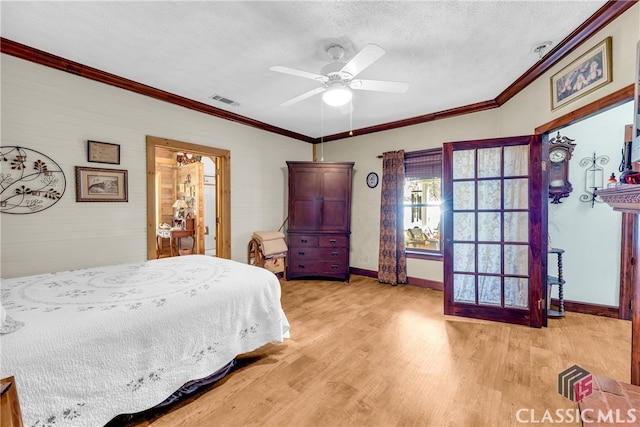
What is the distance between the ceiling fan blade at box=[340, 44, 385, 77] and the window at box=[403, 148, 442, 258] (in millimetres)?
2485

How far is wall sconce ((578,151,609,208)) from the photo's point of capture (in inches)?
121

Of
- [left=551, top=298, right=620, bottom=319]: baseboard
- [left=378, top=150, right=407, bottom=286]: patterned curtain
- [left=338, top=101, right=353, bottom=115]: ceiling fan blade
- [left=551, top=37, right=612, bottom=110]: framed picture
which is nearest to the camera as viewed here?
[left=551, top=37, right=612, bottom=110]: framed picture

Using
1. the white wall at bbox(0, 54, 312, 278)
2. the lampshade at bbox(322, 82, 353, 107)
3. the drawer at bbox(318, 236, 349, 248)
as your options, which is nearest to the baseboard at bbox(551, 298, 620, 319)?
the drawer at bbox(318, 236, 349, 248)

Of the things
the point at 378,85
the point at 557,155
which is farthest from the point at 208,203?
the point at 557,155

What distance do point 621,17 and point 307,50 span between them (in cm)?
226

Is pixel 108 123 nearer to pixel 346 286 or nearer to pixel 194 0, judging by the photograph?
pixel 194 0

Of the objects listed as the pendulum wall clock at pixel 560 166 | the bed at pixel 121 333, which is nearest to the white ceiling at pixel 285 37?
the pendulum wall clock at pixel 560 166

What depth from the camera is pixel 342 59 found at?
8.05ft

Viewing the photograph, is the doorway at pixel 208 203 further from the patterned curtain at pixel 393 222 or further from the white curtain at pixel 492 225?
the white curtain at pixel 492 225

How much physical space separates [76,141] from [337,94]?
2.67 meters

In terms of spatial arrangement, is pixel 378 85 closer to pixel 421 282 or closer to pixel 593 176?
pixel 593 176

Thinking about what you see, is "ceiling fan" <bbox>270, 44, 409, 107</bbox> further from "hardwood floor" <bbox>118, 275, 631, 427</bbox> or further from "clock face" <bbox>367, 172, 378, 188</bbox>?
"clock face" <bbox>367, 172, 378, 188</bbox>

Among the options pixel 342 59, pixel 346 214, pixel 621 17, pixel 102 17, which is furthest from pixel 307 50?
pixel 346 214

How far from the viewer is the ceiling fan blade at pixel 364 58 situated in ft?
5.96
